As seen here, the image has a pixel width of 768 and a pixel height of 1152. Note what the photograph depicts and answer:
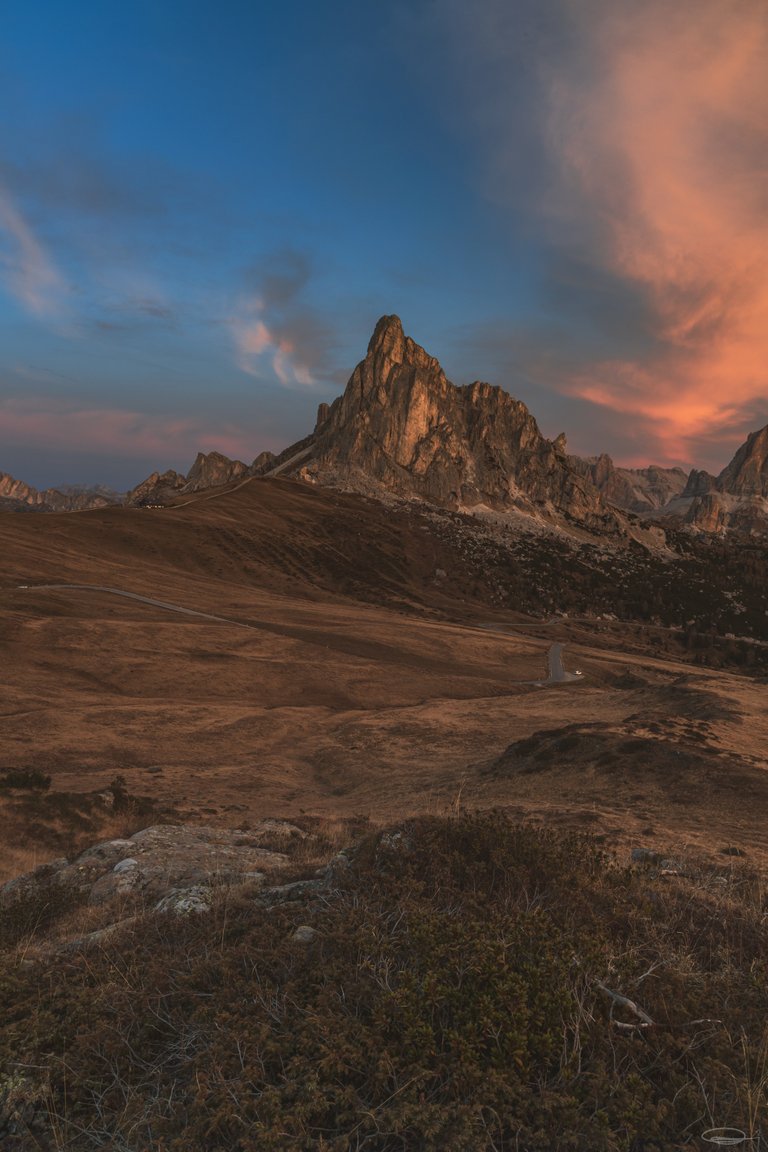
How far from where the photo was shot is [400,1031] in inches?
177

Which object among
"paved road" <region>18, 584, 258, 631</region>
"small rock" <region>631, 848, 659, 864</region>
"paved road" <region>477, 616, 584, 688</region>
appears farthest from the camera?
"paved road" <region>18, 584, 258, 631</region>

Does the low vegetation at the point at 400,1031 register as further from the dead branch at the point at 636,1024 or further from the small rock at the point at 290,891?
the small rock at the point at 290,891

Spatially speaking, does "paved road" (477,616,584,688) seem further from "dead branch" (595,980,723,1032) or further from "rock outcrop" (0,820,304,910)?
"dead branch" (595,980,723,1032)

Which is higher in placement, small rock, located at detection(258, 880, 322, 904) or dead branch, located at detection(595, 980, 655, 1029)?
dead branch, located at detection(595, 980, 655, 1029)

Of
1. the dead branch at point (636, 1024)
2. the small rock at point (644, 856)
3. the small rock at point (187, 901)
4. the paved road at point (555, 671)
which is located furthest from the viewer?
the paved road at point (555, 671)

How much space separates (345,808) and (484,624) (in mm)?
76318

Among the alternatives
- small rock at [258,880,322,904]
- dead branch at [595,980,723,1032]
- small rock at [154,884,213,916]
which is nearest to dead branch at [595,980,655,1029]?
dead branch at [595,980,723,1032]

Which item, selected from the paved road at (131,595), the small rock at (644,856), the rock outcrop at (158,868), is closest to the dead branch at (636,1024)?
the rock outcrop at (158,868)

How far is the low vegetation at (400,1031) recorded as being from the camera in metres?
3.87

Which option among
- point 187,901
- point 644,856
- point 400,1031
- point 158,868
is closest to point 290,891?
point 187,901

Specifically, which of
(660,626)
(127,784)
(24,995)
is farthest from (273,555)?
(24,995)

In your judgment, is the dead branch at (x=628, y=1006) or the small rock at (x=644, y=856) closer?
the dead branch at (x=628, y=1006)

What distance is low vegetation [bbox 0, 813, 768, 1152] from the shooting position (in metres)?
3.87

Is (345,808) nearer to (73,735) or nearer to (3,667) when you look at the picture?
(73,735)
